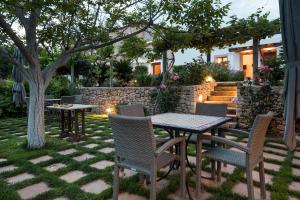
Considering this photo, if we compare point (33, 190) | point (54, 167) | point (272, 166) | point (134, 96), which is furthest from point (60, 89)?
point (272, 166)

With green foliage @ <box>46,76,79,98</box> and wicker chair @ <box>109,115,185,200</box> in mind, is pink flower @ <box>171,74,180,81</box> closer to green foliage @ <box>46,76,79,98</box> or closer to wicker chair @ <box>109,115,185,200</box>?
green foliage @ <box>46,76,79,98</box>

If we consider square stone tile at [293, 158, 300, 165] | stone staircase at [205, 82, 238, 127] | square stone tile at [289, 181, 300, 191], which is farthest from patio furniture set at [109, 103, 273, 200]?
stone staircase at [205, 82, 238, 127]

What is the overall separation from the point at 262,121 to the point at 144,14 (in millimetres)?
3593

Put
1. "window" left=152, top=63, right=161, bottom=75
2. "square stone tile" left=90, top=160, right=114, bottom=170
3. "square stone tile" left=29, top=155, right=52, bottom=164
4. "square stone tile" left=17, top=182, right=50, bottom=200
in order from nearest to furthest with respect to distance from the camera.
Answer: "square stone tile" left=17, top=182, right=50, bottom=200, "square stone tile" left=90, top=160, right=114, bottom=170, "square stone tile" left=29, top=155, right=52, bottom=164, "window" left=152, top=63, right=161, bottom=75


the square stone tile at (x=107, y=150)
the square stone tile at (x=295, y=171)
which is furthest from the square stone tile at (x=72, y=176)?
the square stone tile at (x=295, y=171)

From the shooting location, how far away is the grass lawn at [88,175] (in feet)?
9.46

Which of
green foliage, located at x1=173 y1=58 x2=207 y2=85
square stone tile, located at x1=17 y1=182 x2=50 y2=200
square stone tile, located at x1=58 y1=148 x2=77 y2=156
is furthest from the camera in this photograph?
green foliage, located at x1=173 y1=58 x2=207 y2=85

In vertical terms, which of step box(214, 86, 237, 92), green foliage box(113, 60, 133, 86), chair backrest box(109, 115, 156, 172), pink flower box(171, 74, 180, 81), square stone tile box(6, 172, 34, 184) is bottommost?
square stone tile box(6, 172, 34, 184)

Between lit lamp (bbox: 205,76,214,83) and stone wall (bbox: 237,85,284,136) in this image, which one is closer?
stone wall (bbox: 237,85,284,136)

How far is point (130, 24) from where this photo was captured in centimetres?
508

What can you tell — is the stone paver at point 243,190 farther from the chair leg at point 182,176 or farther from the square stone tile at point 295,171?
the square stone tile at point 295,171

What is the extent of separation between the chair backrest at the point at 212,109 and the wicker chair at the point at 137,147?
1.49 m

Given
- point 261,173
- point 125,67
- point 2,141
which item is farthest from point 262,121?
point 125,67

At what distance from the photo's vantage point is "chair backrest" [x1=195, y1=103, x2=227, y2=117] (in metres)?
3.87
